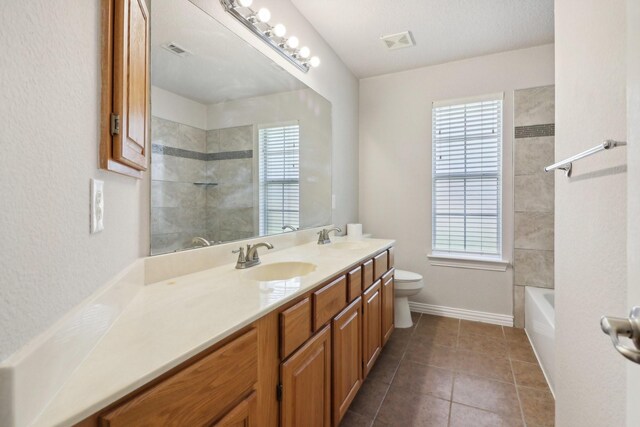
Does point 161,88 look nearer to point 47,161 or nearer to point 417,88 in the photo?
point 47,161

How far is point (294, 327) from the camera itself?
108 cm

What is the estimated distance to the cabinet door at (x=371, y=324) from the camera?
1.79 m

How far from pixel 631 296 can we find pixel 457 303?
8.97 feet

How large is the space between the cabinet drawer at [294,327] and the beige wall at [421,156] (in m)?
2.24

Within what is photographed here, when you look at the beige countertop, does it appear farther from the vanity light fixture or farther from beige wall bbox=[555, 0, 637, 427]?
the vanity light fixture

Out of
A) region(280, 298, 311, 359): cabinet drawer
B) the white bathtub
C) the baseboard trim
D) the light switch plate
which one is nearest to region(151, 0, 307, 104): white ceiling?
the light switch plate

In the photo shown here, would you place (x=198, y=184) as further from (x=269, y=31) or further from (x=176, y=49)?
(x=269, y=31)

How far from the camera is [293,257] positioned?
5.72 feet

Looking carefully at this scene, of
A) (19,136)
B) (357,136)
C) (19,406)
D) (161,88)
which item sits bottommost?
(19,406)

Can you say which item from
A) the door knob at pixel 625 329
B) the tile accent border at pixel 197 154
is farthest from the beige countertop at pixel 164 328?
the door knob at pixel 625 329

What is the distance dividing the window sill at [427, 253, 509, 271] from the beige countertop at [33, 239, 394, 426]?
6.48 ft

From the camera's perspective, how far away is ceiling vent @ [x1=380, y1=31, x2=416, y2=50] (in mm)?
2502

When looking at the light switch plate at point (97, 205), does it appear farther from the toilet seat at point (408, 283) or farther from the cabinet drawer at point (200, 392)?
the toilet seat at point (408, 283)

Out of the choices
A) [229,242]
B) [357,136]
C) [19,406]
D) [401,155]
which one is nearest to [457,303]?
[401,155]
